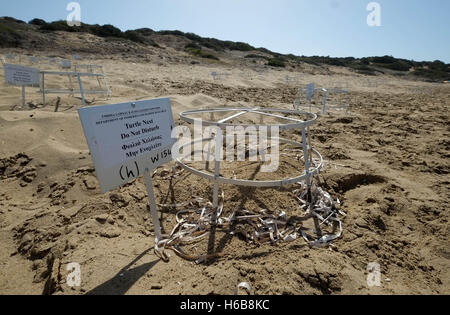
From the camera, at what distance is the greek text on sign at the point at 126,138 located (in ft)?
5.21

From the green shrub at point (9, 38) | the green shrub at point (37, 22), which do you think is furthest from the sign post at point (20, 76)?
the green shrub at point (37, 22)

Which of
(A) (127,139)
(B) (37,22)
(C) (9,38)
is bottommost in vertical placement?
(A) (127,139)

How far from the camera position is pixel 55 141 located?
3.68 m

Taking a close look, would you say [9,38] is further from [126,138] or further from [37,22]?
[126,138]

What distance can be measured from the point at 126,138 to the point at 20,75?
549cm

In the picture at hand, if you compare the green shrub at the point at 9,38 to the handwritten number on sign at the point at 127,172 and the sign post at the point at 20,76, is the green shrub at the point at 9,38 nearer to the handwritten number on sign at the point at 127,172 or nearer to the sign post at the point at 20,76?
the sign post at the point at 20,76

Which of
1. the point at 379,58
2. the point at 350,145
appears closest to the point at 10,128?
the point at 350,145

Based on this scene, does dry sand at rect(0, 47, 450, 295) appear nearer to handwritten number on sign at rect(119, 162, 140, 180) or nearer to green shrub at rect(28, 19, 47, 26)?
handwritten number on sign at rect(119, 162, 140, 180)

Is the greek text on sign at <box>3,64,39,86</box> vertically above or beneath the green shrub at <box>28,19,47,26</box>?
beneath

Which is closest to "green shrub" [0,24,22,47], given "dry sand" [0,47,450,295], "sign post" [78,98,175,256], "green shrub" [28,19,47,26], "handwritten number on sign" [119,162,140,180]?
"green shrub" [28,19,47,26]

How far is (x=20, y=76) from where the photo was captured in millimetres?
5508

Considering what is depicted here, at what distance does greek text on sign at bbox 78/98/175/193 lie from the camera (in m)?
1.59

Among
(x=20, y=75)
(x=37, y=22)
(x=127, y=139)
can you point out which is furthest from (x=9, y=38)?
A: (x=127, y=139)
